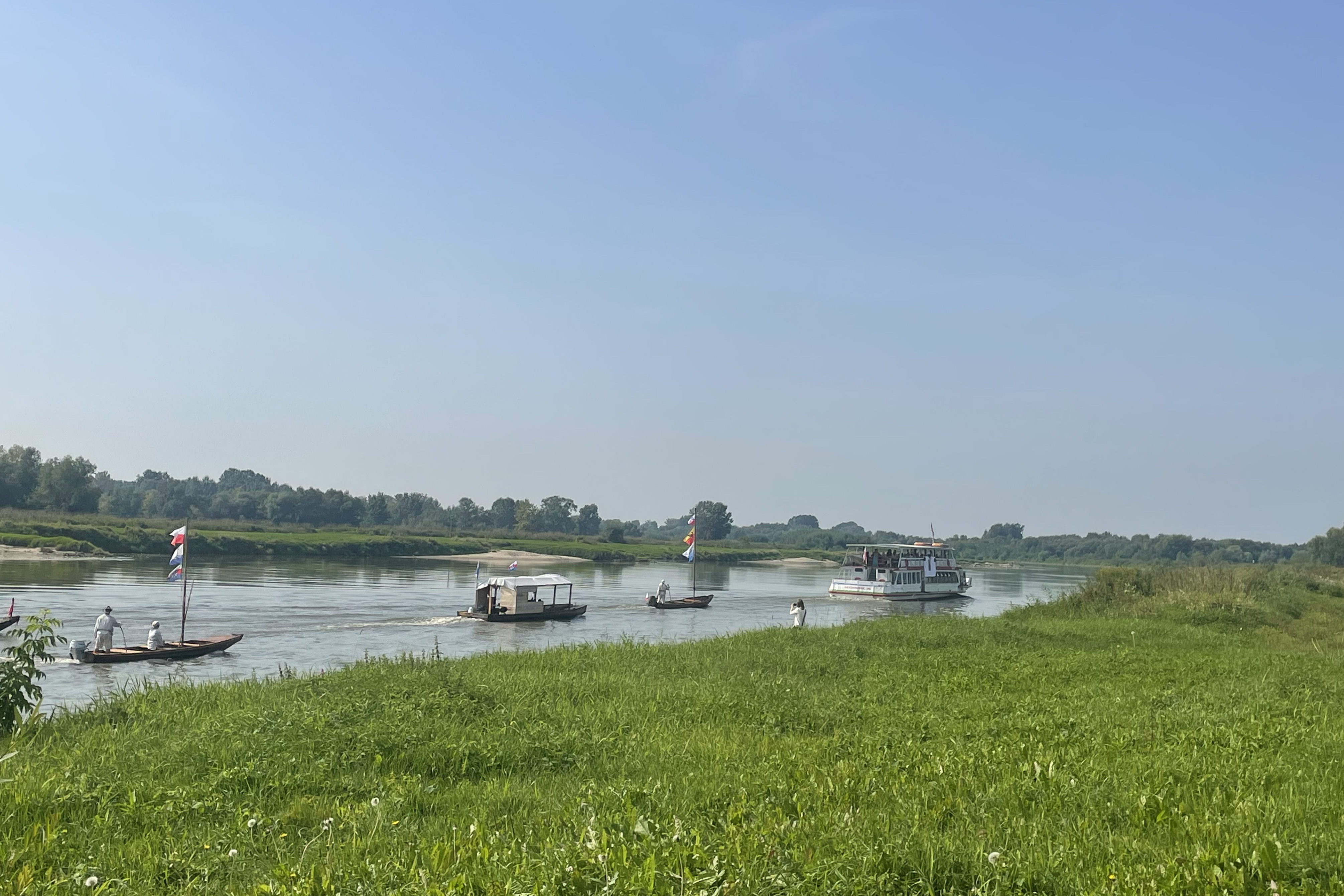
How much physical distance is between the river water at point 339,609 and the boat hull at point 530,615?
625 millimetres

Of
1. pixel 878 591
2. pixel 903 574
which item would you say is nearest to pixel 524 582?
pixel 878 591

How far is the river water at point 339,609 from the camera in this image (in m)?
31.3

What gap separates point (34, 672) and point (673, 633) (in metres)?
31.6

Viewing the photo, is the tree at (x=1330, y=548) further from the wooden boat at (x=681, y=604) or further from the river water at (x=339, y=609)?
the wooden boat at (x=681, y=604)

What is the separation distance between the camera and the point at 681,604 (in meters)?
58.9

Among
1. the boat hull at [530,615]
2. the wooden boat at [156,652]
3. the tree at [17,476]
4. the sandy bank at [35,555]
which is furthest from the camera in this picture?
the tree at [17,476]

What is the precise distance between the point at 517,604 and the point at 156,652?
67.1ft

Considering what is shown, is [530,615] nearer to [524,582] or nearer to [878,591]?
[524,582]

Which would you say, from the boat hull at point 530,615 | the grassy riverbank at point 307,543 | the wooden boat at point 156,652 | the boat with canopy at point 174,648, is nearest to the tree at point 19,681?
the boat with canopy at point 174,648

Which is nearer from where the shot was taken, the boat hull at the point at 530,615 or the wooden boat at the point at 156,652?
the wooden boat at the point at 156,652

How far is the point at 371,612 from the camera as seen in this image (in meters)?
48.8

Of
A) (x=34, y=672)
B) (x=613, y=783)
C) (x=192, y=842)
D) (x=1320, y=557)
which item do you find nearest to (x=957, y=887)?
(x=613, y=783)

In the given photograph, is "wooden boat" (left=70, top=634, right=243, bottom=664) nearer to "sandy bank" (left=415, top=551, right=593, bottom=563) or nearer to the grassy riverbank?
the grassy riverbank

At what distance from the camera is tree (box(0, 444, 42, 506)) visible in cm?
11438
